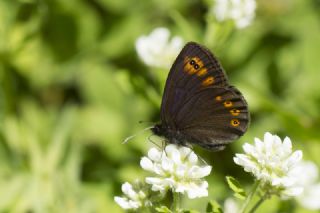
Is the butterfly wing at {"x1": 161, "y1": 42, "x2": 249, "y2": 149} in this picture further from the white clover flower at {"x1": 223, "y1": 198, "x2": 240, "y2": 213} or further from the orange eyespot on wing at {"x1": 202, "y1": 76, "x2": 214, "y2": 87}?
the white clover flower at {"x1": 223, "y1": 198, "x2": 240, "y2": 213}

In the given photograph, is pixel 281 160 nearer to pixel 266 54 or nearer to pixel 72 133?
pixel 72 133

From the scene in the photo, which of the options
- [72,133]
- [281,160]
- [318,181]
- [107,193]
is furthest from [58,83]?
[281,160]

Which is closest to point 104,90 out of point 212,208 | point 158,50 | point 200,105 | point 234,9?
point 158,50

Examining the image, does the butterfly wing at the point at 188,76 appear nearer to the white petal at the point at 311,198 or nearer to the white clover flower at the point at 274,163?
the white clover flower at the point at 274,163

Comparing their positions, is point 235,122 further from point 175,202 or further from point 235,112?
point 175,202

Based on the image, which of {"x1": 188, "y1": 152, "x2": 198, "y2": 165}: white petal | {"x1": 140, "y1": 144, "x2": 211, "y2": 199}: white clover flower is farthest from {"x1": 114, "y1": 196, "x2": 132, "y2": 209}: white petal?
{"x1": 188, "y1": 152, "x2": 198, "y2": 165}: white petal

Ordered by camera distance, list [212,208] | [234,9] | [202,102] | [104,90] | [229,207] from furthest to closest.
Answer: [104,90] → [234,9] → [229,207] → [202,102] → [212,208]
